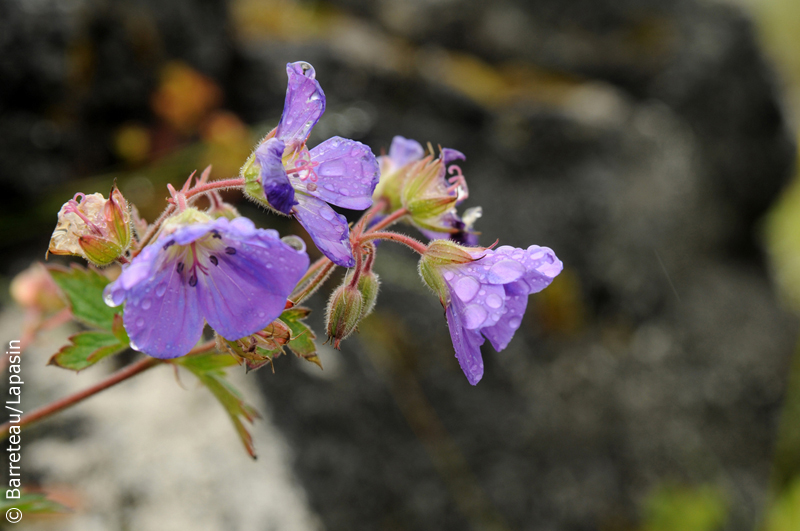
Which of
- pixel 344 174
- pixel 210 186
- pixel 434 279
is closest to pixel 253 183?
pixel 210 186

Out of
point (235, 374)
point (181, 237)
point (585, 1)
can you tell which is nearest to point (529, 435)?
point (235, 374)

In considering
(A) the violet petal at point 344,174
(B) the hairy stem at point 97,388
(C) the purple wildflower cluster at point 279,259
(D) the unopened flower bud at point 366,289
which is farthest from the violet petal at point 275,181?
(B) the hairy stem at point 97,388

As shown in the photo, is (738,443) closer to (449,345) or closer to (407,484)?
(449,345)

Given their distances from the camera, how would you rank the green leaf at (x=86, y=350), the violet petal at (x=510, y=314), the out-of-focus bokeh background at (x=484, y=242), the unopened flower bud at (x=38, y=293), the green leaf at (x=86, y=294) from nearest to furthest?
1. the violet petal at (x=510, y=314)
2. the green leaf at (x=86, y=350)
3. the green leaf at (x=86, y=294)
4. the unopened flower bud at (x=38, y=293)
5. the out-of-focus bokeh background at (x=484, y=242)

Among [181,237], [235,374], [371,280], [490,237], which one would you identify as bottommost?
[235,374]

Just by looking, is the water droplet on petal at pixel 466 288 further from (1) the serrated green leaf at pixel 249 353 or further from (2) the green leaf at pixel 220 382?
(2) the green leaf at pixel 220 382

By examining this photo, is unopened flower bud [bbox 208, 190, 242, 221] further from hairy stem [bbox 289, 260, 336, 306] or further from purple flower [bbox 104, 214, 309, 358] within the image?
hairy stem [bbox 289, 260, 336, 306]
